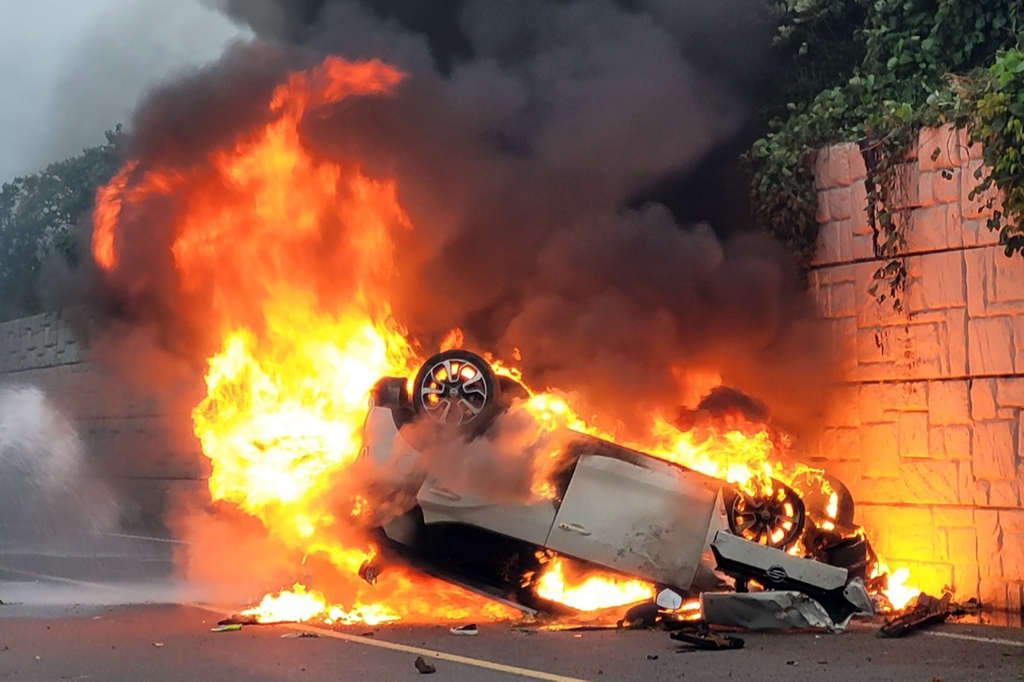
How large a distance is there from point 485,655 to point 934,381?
16.5 feet

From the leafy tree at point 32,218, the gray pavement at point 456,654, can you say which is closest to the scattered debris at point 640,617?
the gray pavement at point 456,654

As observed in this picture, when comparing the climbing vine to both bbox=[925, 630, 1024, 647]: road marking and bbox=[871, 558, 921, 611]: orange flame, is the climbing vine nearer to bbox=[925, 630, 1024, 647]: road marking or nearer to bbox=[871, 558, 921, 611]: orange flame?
bbox=[871, 558, 921, 611]: orange flame

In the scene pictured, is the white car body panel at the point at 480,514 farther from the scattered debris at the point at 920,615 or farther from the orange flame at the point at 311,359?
the scattered debris at the point at 920,615

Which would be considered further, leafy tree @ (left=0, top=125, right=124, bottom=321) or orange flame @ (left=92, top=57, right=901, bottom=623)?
leafy tree @ (left=0, top=125, right=124, bottom=321)

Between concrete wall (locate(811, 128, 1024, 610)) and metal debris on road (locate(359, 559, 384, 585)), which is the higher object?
concrete wall (locate(811, 128, 1024, 610))

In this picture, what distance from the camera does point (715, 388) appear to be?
11.4 metres

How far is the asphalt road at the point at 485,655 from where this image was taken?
7672 mm

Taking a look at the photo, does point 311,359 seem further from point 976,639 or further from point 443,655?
point 976,639

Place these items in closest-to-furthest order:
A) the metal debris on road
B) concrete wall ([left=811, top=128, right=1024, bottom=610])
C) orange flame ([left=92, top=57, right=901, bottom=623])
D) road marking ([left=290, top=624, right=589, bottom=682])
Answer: road marking ([left=290, top=624, right=589, bottom=682])
the metal debris on road
concrete wall ([left=811, top=128, right=1024, bottom=610])
orange flame ([left=92, top=57, right=901, bottom=623])

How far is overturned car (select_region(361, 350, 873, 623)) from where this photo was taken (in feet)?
32.5

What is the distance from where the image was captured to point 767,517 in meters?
10.2

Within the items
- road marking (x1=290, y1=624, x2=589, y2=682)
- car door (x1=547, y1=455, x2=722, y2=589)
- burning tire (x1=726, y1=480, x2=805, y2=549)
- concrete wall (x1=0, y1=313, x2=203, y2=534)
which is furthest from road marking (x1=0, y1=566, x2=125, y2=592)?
burning tire (x1=726, y1=480, x2=805, y2=549)

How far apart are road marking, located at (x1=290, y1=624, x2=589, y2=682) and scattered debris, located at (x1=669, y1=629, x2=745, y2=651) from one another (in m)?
1.41

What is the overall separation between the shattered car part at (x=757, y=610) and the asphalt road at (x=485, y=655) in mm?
139
